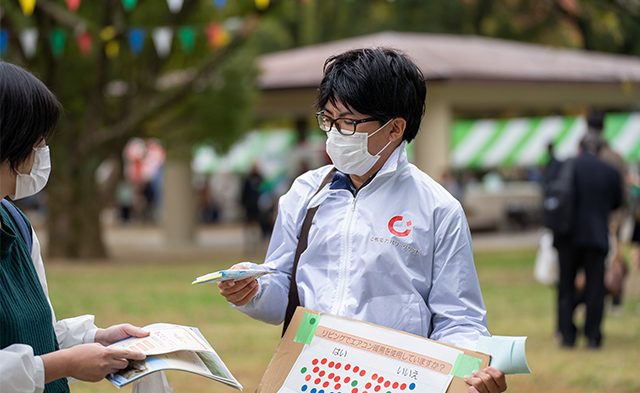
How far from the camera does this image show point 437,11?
35.4 metres

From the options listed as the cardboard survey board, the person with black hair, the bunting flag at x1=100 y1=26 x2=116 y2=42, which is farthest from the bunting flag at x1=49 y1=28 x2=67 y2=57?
the cardboard survey board

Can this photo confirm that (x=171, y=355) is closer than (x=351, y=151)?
Yes

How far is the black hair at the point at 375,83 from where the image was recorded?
105 inches

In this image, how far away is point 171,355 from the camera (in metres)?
2.43

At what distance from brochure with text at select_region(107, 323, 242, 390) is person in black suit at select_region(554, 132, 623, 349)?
6.00 m

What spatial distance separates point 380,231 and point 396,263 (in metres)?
0.12

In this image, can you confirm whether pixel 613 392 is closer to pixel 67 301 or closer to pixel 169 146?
pixel 67 301

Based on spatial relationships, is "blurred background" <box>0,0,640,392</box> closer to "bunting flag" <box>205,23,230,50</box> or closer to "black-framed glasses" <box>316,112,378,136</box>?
"bunting flag" <box>205,23,230,50</box>

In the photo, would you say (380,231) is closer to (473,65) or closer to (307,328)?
(307,328)

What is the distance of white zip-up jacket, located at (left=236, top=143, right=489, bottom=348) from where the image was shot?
8.66 ft

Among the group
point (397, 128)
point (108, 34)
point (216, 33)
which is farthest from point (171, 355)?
point (216, 33)

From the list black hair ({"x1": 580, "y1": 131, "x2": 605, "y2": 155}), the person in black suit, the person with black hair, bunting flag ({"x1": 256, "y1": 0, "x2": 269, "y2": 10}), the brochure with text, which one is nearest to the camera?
the person with black hair

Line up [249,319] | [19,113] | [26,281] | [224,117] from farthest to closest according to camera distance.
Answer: [224,117] < [249,319] < [26,281] < [19,113]

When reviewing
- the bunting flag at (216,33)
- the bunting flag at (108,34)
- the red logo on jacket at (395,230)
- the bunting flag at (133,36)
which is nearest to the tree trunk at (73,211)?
the bunting flag at (133,36)
